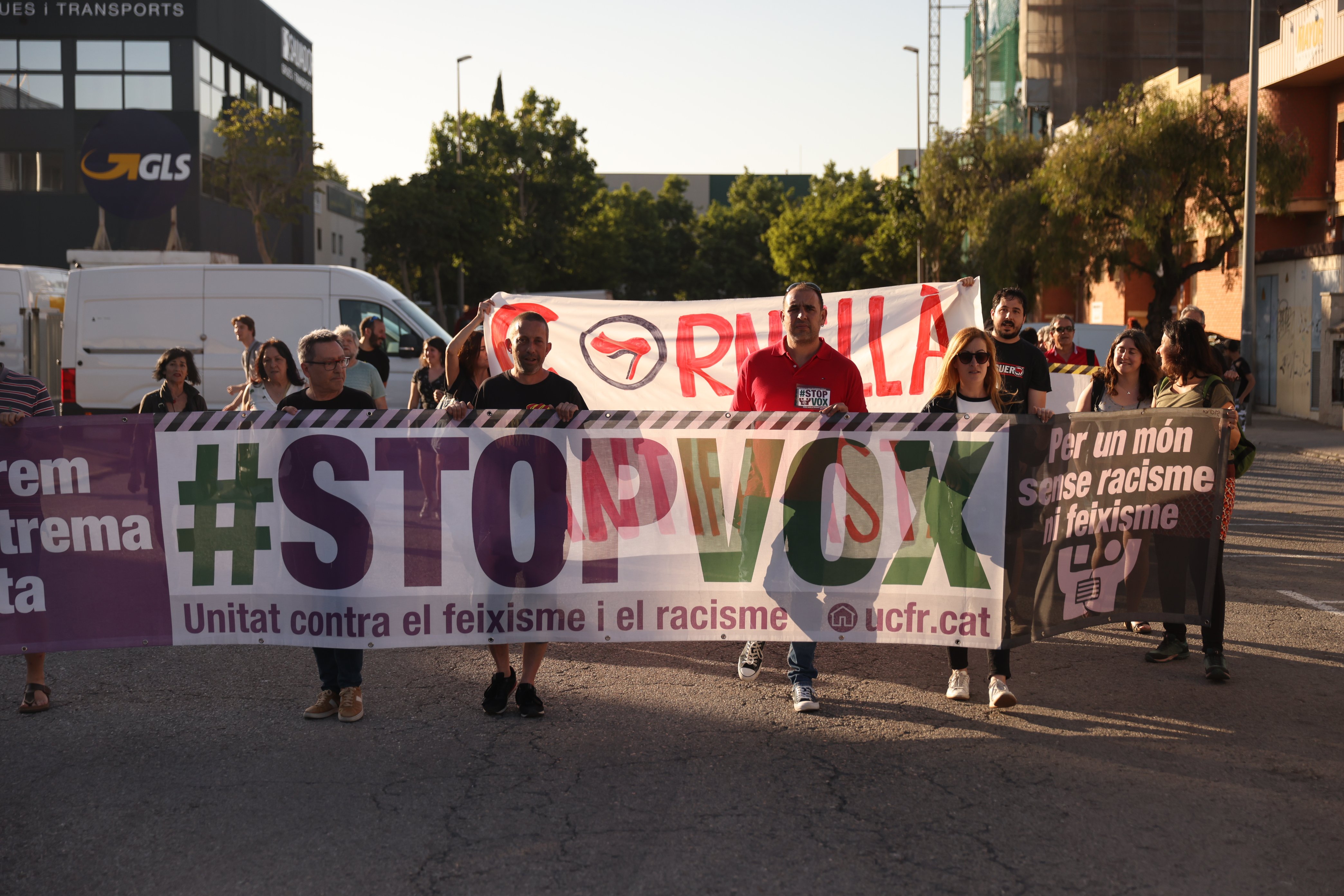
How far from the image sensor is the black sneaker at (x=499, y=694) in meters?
5.85

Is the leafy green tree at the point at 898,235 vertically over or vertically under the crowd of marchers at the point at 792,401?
over

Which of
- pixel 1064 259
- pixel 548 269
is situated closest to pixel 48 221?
pixel 548 269

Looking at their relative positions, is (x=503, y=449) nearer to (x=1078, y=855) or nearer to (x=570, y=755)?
(x=570, y=755)

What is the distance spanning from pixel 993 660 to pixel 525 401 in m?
2.60

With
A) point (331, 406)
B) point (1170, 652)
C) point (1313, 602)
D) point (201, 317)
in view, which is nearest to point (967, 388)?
point (1170, 652)

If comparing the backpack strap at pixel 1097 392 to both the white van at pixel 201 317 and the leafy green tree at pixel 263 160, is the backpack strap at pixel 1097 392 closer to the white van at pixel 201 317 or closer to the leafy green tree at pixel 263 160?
the white van at pixel 201 317

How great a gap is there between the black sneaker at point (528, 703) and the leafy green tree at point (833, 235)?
61617 mm

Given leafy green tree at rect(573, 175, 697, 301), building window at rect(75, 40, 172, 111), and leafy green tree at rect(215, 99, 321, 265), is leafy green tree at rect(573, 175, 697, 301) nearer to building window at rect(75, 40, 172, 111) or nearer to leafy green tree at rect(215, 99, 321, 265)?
leafy green tree at rect(215, 99, 321, 265)

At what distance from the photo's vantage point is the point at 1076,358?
12664 mm

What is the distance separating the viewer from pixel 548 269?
60.2 metres

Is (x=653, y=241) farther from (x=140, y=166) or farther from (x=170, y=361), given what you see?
(x=170, y=361)

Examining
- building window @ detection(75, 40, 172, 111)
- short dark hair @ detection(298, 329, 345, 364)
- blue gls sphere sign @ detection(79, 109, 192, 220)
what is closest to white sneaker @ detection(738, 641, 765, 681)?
short dark hair @ detection(298, 329, 345, 364)

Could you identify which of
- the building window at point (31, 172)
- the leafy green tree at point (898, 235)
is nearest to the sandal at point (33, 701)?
the leafy green tree at point (898, 235)

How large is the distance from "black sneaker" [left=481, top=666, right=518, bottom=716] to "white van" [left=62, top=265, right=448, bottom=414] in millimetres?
11115
